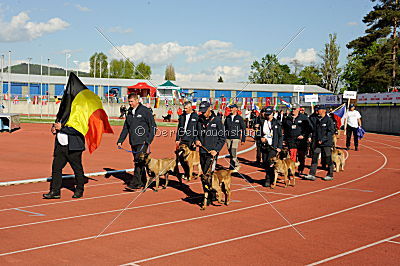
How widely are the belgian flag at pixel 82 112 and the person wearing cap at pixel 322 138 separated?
6171mm

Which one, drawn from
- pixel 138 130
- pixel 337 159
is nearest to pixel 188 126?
pixel 138 130

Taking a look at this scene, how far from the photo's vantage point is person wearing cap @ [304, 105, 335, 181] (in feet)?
43.8

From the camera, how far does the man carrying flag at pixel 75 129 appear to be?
10.1m

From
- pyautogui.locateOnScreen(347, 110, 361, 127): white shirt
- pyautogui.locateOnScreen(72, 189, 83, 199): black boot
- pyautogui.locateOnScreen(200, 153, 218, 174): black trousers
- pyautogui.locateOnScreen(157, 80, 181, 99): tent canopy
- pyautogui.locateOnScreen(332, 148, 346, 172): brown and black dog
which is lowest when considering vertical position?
pyautogui.locateOnScreen(72, 189, 83, 199): black boot

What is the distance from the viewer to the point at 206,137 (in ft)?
A: 33.6

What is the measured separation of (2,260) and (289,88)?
8566 cm

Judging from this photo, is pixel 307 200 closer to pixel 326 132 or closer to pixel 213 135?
pixel 213 135

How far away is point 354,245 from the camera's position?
7.09 meters

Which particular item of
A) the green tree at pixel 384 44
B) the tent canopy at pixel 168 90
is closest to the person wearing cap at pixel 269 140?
the green tree at pixel 384 44

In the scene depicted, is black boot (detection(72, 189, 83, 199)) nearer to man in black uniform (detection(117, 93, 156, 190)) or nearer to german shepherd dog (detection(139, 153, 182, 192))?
man in black uniform (detection(117, 93, 156, 190))

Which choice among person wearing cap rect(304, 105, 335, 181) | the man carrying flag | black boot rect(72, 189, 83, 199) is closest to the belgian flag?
the man carrying flag

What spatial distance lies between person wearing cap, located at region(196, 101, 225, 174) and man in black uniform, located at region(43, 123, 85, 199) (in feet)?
9.02

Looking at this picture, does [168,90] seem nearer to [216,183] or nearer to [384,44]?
[384,44]

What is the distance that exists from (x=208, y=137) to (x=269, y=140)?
8.78 ft
